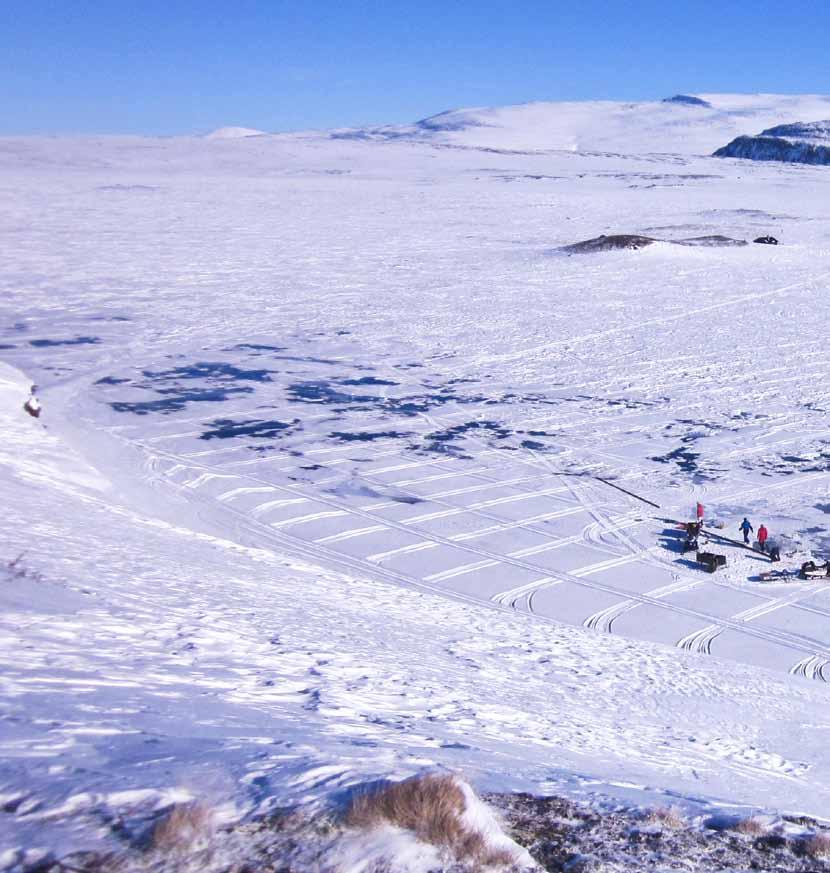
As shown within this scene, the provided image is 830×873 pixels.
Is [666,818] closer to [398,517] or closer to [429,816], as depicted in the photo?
[429,816]

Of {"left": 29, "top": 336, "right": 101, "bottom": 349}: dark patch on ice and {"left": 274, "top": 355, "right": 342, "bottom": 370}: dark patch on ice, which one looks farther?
{"left": 29, "top": 336, "right": 101, "bottom": 349}: dark patch on ice

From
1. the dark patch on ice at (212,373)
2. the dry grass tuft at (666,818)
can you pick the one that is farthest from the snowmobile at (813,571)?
the dark patch on ice at (212,373)

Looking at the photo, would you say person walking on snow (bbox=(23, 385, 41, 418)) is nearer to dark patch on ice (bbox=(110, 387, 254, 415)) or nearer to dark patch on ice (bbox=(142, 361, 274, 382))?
dark patch on ice (bbox=(110, 387, 254, 415))

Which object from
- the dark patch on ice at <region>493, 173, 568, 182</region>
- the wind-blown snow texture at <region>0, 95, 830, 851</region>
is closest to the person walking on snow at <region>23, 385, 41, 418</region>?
the wind-blown snow texture at <region>0, 95, 830, 851</region>

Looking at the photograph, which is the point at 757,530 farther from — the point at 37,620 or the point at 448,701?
the point at 37,620

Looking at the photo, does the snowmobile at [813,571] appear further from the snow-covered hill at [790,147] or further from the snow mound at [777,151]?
the snow-covered hill at [790,147]

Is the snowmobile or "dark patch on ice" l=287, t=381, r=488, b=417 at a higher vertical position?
"dark patch on ice" l=287, t=381, r=488, b=417

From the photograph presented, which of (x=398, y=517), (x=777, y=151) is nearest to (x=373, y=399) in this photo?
(x=398, y=517)
